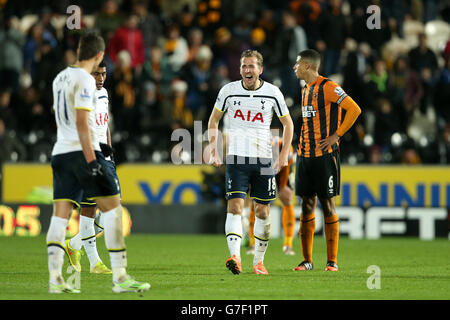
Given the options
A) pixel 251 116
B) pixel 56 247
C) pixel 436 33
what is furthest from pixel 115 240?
pixel 436 33

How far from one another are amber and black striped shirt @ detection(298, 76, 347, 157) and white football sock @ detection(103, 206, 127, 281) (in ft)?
10.6

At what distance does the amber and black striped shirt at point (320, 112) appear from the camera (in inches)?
394

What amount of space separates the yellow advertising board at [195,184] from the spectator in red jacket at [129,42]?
2933 millimetres

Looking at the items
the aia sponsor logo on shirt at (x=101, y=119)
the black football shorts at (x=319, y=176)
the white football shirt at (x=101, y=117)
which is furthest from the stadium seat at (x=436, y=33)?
the aia sponsor logo on shirt at (x=101, y=119)

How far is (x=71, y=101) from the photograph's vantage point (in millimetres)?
7406

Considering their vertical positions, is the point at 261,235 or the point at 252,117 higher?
the point at 252,117

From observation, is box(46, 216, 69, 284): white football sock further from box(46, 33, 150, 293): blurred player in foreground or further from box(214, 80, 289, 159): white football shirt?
box(214, 80, 289, 159): white football shirt

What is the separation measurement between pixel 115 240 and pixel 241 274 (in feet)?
7.52

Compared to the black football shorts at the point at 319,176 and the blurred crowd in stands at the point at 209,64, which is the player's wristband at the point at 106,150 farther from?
the blurred crowd in stands at the point at 209,64

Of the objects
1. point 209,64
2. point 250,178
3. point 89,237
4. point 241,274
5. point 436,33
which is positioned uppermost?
point 436,33

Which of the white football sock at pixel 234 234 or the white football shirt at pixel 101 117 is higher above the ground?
the white football shirt at pixel 101 117

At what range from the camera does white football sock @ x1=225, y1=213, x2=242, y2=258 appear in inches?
372

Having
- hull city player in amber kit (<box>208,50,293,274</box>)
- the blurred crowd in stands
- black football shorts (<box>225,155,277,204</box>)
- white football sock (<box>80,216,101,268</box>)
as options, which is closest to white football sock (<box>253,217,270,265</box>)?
hull city player in amber kit (<box>208,50,293,274</box>)

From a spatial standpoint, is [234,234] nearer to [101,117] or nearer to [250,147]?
[250,147]
